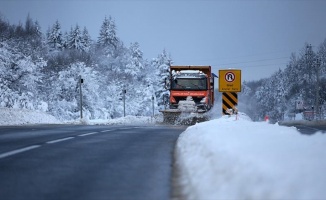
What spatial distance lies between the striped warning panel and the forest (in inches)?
817

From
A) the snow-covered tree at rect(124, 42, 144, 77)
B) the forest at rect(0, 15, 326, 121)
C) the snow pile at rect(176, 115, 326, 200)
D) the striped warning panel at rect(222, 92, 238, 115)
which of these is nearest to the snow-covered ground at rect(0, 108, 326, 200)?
the snow pile at rect(176, 115, 326, 200)

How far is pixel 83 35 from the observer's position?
308 ft

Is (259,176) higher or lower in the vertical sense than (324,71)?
lower

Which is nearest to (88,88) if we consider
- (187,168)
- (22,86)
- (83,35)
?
(22,86)

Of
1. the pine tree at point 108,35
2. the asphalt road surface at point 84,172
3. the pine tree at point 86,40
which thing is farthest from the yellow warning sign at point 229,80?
the pine tree at point 108,35

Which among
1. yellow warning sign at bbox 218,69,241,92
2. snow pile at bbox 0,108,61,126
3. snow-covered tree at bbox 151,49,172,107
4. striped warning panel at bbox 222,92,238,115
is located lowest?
snow pile at bbox 0,108,61,126

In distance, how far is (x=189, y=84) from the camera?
28.2 m

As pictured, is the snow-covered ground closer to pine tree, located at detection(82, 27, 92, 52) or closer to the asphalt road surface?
the asphalt road surface

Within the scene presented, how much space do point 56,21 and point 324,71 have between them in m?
61.4

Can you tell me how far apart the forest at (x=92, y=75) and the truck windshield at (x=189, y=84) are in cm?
1218

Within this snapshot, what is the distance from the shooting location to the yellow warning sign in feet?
59.8

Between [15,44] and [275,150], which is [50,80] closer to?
[15,44]

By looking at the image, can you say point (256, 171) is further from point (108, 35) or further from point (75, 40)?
point (108, 35)

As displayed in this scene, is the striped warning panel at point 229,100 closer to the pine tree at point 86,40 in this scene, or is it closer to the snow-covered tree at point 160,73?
the snow-covered tree at point 160,73
